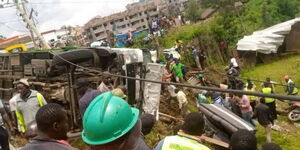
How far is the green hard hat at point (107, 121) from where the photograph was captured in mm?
1919

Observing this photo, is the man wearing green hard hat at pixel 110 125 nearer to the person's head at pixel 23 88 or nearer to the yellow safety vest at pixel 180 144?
the yellow safety vest at pixel 180 144

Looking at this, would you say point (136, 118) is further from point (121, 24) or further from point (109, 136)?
point (121, 24)

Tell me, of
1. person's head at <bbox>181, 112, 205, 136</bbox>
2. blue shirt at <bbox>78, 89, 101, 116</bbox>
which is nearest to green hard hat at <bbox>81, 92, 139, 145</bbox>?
person's head at <bbox>181, 112, 205, 136</bbox>

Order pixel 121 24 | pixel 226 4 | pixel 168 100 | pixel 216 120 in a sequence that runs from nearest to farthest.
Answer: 1. pixel 216 120
2. pixel 168 100
3. pixel 226 4
4. pixel 121 24

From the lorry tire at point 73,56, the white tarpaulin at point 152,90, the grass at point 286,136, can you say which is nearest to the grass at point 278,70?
the grass at point 286,136

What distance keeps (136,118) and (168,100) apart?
31.2 ft

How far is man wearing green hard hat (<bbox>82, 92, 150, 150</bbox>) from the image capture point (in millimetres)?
1921

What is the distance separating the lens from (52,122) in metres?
3.13

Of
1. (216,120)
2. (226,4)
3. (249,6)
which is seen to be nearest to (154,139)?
(216,120)

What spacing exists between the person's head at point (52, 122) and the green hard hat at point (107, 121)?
1.17 meters

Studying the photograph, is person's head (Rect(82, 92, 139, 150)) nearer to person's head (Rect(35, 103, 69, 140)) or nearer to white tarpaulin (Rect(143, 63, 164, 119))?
person's head (Rect(35, 103, 69, 140))

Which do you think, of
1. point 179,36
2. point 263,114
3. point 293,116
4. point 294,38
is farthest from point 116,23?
point 263,114

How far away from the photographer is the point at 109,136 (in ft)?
6.31

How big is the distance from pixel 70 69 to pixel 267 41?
1647 centimetres
